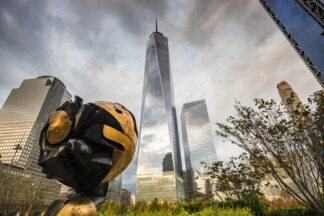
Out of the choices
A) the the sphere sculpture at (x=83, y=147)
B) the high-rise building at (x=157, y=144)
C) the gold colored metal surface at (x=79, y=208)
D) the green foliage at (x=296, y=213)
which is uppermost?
the high-rise building at (x=157, y=144)

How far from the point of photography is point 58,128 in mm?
4293

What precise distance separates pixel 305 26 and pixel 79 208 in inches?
1961

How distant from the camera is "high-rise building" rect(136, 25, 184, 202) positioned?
7350 centimetres

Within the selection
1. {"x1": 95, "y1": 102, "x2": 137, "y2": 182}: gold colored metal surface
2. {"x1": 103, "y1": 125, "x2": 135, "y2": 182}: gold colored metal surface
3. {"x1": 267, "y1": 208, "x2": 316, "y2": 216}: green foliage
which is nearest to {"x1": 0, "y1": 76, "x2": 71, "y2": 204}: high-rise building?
{"x1": 267, "y1": 208, "x2": 316, "y2": 216}: green foliage

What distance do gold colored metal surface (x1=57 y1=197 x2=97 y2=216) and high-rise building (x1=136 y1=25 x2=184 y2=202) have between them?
238ft

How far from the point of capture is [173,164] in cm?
7662

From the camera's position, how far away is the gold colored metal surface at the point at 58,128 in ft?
14.1

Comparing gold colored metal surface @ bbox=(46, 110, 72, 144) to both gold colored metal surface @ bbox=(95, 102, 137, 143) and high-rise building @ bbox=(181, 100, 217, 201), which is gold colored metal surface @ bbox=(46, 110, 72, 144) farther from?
high-rise building @ bbox=(181, 100, 217, 201)

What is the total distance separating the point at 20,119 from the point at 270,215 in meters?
113

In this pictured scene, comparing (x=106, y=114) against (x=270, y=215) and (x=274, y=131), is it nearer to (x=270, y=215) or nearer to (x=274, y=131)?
(x=274, y=131)

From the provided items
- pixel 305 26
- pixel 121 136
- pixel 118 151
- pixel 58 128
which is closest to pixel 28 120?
pixel 58 128

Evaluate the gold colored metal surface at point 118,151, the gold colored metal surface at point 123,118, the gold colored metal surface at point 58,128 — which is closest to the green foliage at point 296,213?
the gold colored metal surface at point 118,151

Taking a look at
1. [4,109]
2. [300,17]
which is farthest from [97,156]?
[4,109]

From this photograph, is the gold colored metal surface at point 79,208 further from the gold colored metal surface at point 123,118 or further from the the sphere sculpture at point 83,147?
the gold colored metal surface at point 123,118
